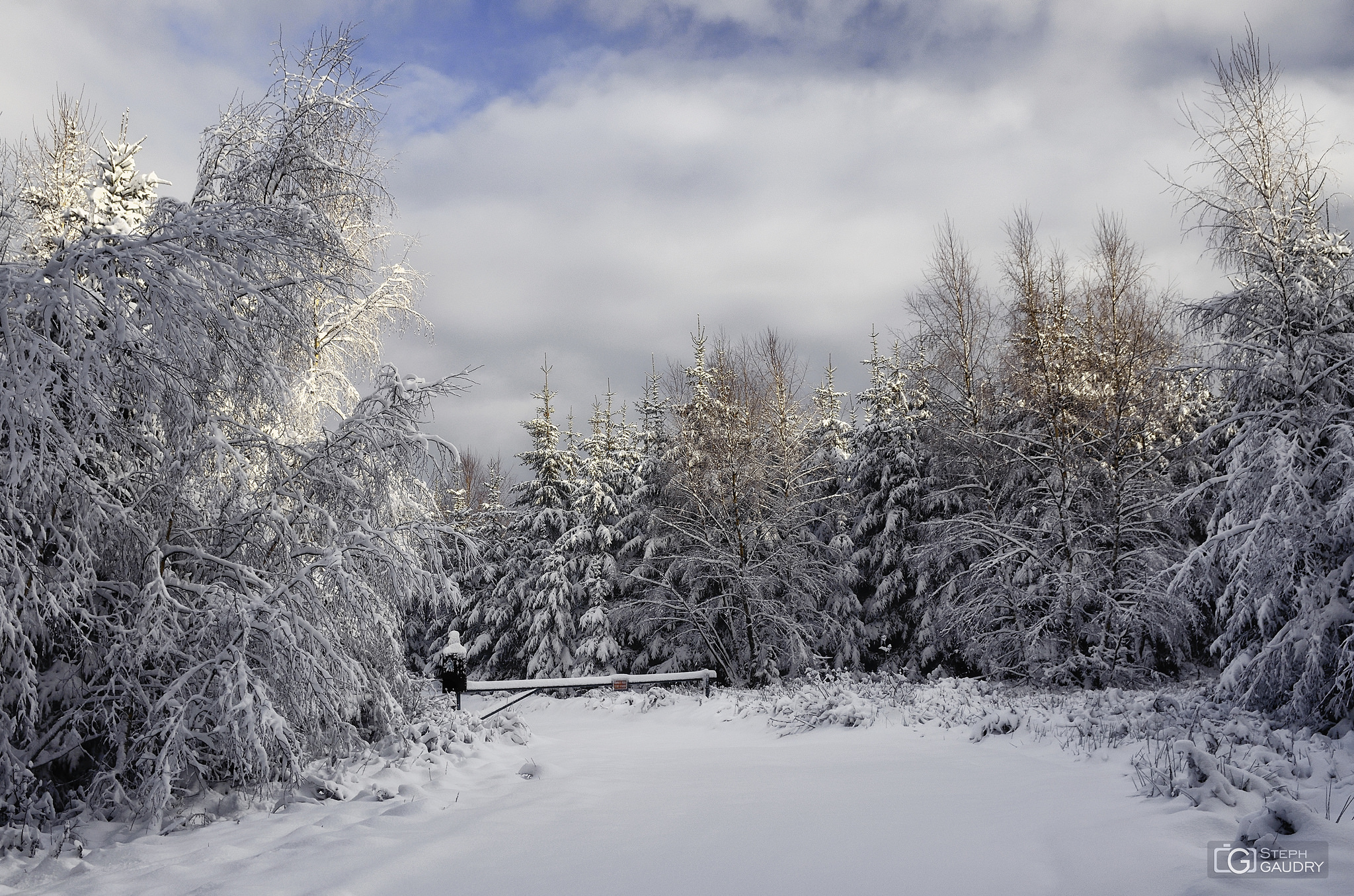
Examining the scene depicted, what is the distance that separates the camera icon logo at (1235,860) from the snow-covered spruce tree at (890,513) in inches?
609

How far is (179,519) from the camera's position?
609 cm

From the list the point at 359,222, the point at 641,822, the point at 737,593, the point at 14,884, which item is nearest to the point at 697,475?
the point at 737,593

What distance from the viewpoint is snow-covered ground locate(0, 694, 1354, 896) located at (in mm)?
3824

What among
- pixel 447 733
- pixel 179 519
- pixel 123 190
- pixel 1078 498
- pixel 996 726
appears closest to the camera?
pixel 179 519

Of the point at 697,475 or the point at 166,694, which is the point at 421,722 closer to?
the point at 166,694

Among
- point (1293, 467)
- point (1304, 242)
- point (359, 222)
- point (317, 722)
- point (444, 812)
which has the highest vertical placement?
point (359, 222)

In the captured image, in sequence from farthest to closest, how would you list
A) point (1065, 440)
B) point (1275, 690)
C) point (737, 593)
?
point (737, 593)
point (1065, 440)
point (1275, 690)

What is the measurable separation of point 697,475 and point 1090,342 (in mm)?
8928

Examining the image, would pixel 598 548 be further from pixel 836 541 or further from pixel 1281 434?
pixel 1281 434

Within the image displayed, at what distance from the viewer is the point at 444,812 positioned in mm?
5625

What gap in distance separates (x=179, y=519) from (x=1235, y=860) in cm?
715

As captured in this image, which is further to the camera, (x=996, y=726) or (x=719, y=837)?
(x=996, y=726)

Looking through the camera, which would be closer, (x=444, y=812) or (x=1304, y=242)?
(x=444, y=812)

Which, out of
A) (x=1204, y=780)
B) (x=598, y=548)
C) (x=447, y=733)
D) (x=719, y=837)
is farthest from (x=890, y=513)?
(x=719, y=837)
